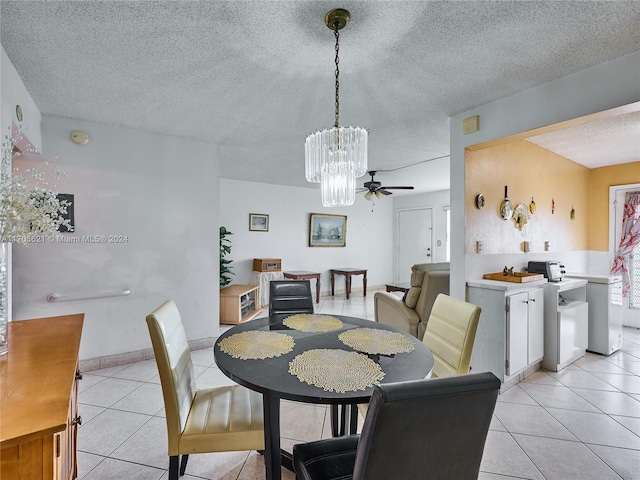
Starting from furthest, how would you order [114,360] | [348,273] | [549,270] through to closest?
[348,273] < [549,270] < [114,360]

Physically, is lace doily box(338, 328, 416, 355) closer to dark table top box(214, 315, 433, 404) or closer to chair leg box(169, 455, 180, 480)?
dark table top box(214, 315, 433, 404)

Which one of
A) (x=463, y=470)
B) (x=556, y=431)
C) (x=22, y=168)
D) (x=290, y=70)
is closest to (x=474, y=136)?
(x=290, y=70)

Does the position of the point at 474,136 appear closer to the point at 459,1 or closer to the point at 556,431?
the point at 459,1

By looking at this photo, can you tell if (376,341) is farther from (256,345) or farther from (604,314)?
(604,314)

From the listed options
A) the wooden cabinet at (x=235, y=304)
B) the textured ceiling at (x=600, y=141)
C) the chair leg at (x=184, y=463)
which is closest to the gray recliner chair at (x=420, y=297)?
the textured ceiling at (x=600, y=141)

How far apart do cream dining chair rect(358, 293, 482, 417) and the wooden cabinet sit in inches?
122

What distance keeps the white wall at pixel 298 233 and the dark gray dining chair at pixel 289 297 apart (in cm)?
342

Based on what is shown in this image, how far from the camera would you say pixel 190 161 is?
3.55 m

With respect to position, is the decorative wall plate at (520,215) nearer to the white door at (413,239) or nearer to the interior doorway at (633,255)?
the interior doorway at (633,255)

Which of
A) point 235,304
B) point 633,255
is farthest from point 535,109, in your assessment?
point 235,304

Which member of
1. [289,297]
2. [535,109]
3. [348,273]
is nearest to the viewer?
[535,109]

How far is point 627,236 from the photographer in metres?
4.28

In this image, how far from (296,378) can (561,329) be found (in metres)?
2.99

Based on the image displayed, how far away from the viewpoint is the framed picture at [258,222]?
5957mm
